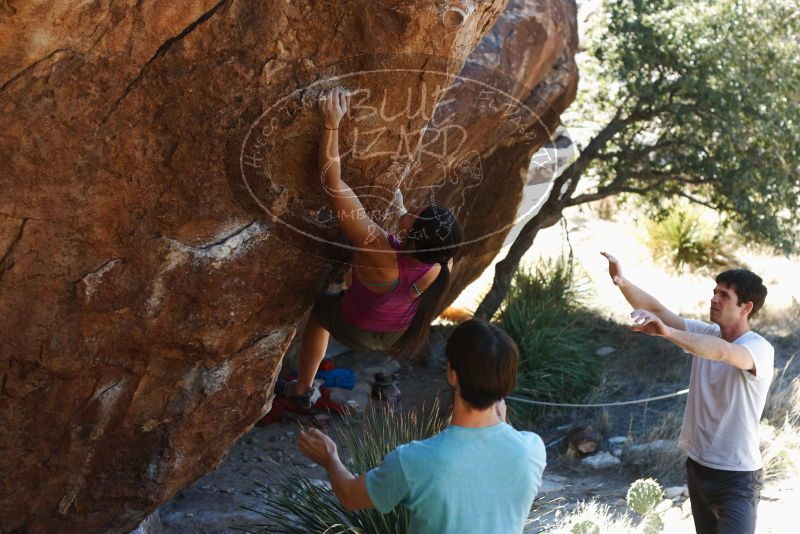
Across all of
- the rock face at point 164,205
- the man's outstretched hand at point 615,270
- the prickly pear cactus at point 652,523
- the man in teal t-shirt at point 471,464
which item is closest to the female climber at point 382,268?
the rock face at point 164,205

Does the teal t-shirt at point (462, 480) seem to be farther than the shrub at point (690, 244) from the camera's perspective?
No

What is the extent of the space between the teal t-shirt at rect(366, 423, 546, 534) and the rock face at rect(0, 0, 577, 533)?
5.02ft

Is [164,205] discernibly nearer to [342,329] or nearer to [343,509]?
[342,329]

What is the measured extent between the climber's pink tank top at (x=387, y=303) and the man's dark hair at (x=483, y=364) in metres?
1.21

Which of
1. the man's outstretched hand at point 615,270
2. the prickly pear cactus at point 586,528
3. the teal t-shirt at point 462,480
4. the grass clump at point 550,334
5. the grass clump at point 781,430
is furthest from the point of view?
the grass clump at point 550,334

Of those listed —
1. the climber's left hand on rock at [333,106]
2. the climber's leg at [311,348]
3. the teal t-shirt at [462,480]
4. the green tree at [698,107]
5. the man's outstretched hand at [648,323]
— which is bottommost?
the climber's leg at [311,348]

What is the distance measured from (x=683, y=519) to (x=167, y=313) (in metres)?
3.55

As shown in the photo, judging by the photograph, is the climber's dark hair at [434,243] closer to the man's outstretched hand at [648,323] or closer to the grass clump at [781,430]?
the man's outstretched hand at [648,323]

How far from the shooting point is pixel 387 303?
4.02 m

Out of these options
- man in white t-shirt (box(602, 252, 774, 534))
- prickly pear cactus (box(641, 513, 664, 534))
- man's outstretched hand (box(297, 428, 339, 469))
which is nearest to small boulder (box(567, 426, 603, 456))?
prickly pear cactus (box(641, 513, 664, 534))

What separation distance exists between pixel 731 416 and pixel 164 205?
2.45 metres

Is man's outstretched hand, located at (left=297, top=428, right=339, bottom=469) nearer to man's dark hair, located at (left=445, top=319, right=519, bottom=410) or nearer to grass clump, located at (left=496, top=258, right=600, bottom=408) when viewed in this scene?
man's dark hair, located at (left=445, top=319, right=519, bottom=410)

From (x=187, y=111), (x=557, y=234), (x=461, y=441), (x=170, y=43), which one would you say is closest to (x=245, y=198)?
(x=187, y=111)

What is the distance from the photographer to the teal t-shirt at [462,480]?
2.60m
